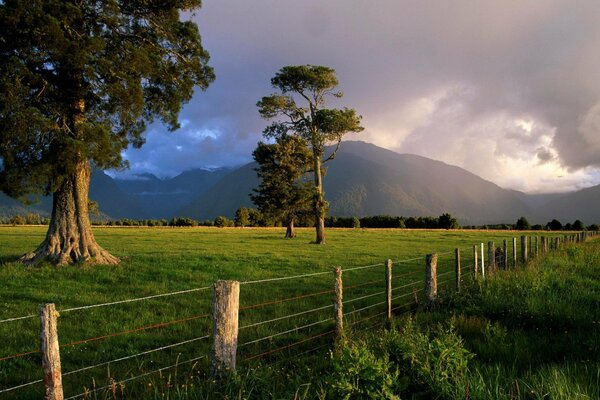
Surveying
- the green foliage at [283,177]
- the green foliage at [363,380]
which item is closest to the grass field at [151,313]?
the green foliage at [363,380]

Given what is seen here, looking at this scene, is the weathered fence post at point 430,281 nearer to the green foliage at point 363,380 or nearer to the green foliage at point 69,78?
the green foliage at point 363,380

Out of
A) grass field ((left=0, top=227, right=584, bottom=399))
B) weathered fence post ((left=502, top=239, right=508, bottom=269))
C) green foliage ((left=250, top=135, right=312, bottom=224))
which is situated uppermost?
green foliage ((left=250, top=135, right=312, bottom=224))

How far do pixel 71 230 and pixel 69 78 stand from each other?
687 cm

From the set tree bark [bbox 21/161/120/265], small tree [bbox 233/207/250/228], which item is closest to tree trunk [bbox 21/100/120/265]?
tree bark [bbox 21/161/120/265]

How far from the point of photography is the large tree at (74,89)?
16359 mm

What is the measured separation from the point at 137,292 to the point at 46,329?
10.1m

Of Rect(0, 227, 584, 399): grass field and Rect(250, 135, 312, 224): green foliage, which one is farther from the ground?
Rect(250, 135, 312, 224): green foliage

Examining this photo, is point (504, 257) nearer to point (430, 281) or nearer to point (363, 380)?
point (430, 281)

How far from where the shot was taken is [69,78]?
1858cm

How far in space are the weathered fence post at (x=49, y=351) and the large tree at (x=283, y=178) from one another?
4030 centimetres

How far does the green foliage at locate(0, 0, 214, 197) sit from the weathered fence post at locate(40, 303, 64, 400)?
550 inches

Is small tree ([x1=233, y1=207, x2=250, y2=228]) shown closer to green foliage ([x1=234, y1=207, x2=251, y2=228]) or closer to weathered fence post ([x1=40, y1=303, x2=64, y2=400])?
green foliage ([x1=234, y1=207, x2=251, y2=228])

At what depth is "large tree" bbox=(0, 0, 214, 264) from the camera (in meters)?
16.4

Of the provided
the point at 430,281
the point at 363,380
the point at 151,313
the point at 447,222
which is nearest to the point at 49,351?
the point at 363,380
